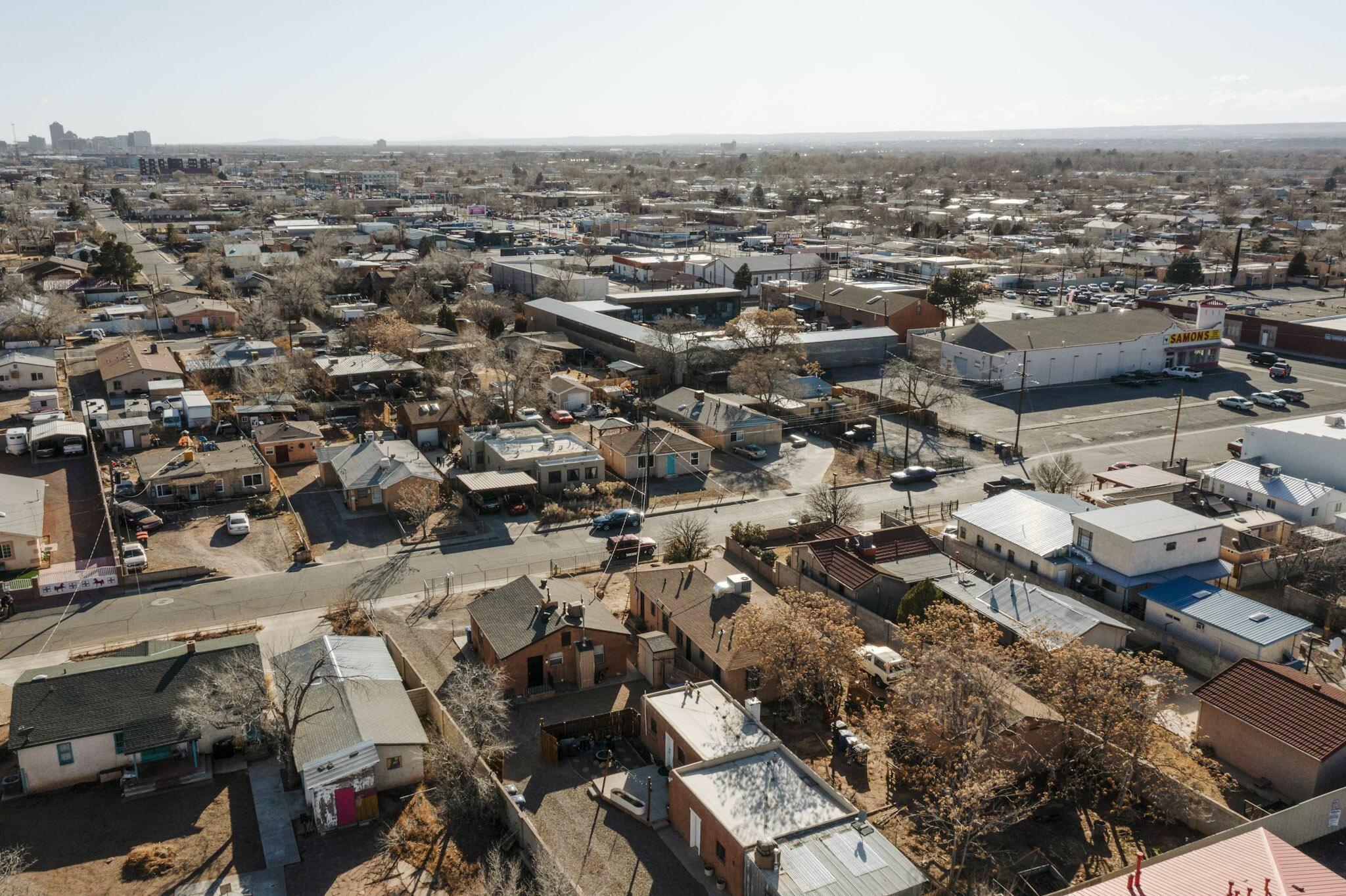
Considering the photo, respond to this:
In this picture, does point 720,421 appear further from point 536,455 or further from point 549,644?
point 549,644

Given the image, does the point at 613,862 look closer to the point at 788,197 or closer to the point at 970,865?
the point at 970,865

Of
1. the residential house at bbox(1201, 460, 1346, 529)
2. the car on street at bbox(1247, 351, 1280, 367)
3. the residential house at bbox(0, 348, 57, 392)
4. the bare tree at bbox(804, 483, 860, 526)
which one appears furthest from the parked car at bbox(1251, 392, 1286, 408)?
the residential house at bbox(0, 348, 57, 392)

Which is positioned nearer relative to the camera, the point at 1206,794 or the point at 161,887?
the point at 161,887

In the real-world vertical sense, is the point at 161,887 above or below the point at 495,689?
below

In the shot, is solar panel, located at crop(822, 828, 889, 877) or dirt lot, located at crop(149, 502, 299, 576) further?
dirt lot, located at crop(149, 502, 299, 576)

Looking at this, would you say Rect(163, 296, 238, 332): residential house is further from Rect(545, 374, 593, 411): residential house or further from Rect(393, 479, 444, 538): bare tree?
Rect(393, 479, 444, 538): bare tree

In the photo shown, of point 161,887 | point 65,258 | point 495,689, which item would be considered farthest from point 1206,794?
point 65,258
